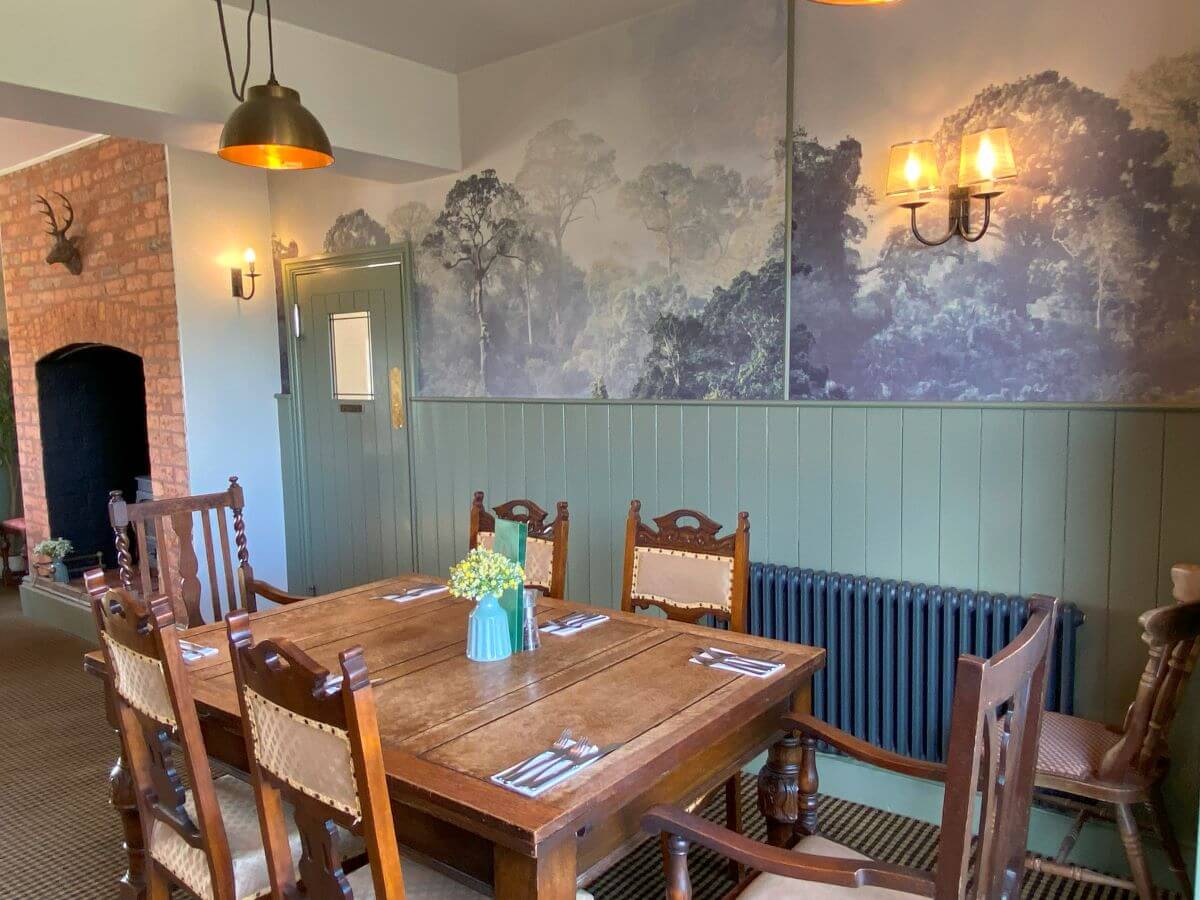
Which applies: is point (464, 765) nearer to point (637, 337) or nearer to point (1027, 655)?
point (1027, 655)

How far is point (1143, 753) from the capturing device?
214cm

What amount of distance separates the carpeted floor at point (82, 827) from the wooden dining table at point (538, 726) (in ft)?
2.33

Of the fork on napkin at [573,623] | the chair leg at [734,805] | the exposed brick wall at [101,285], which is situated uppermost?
the exposed brick wall at [101,285]

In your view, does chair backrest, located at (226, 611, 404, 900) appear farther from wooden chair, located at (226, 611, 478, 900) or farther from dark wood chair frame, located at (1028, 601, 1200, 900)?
dark wood chair frame, located at (1028, 601, 1200, 900)

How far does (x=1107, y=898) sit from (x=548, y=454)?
2452 millimetres

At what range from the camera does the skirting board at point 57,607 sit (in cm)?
492

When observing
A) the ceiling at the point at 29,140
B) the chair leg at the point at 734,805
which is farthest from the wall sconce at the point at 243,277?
the chair leg at the point at 734,805

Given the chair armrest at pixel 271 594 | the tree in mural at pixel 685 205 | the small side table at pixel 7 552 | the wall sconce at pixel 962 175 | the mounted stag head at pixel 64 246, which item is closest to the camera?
the wall sconce at pixel 962 175

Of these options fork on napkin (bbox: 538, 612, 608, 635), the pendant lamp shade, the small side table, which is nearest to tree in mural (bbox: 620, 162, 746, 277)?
the pendant lamp shade

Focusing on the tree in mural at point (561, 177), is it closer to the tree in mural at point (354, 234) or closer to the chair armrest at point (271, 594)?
the tree in mural at point (354, 234)

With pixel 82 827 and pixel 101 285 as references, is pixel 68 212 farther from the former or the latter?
pixel 82 827

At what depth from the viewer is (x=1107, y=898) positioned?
2395mm

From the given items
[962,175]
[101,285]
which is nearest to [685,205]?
[962,175]

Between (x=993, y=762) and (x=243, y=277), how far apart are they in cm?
448
